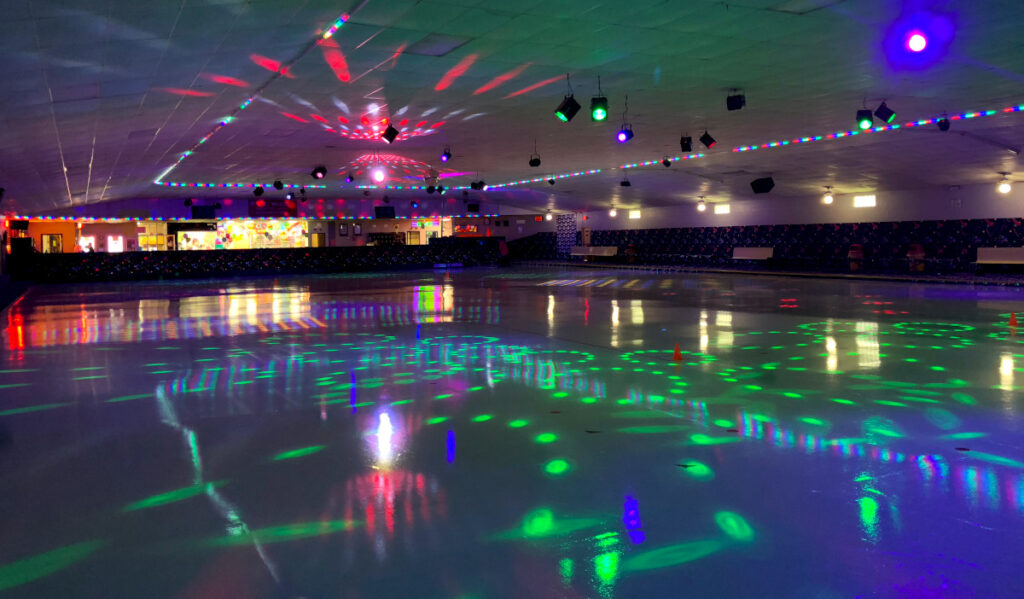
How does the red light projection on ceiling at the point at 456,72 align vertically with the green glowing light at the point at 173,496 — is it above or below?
above

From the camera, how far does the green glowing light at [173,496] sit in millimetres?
2904

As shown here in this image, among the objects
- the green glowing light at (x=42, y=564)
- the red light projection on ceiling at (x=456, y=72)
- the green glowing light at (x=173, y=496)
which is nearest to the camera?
the green glowing light at (x=42, y=564)

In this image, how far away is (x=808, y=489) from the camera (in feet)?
9.83

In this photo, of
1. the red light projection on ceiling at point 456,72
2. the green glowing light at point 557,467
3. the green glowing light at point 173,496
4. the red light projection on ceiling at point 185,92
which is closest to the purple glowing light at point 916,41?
the red light projection on ceiling at point 456,72

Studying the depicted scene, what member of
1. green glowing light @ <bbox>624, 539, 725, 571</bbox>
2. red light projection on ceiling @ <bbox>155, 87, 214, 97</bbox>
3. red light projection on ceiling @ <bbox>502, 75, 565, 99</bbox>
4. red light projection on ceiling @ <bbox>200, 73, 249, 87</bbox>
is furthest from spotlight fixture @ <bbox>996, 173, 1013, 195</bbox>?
green glowing light @ <bbox>624, 539, 725, 571</bbox>

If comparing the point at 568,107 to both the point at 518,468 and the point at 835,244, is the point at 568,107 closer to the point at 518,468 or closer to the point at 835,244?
the point at 518,468

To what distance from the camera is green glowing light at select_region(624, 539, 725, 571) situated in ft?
7.66

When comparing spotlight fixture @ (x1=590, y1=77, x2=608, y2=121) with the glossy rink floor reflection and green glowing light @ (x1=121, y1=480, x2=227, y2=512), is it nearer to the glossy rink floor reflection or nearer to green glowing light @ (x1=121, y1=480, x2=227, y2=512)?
the glossy rink floor reflection

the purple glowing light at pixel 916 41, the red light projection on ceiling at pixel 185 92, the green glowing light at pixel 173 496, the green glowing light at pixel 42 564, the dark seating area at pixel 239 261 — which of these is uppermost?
the purple glowing light at pixel 916 41

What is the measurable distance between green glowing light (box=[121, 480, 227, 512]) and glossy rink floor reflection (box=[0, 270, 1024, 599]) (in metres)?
0.01

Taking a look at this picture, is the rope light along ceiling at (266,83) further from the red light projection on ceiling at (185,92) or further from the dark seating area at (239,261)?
the dark seating area at (239,261)

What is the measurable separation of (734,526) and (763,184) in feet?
56.6

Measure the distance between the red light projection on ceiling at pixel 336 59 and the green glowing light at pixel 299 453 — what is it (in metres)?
3.65

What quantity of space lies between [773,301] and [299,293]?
9.09m
